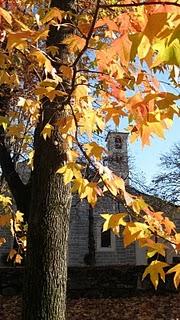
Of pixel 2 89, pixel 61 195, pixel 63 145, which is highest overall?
pixel 2 89

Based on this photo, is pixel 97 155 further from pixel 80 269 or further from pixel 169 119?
pixel 80 269

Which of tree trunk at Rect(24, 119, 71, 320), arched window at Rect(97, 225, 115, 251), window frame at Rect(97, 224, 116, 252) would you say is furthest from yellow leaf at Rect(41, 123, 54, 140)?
arched window at Rect(97, 225, 115, 251)

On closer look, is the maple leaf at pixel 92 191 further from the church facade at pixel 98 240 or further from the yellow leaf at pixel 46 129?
the church facade at pixel 98 240

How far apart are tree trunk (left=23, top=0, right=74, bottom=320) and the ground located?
735cm

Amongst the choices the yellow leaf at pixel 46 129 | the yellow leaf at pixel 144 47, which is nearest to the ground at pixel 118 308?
the yellow leaf at pixel 46 129

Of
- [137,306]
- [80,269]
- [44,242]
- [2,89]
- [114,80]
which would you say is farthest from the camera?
[80,269]

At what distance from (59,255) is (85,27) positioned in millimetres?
1835

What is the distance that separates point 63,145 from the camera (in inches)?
150

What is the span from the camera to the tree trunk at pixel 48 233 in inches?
141

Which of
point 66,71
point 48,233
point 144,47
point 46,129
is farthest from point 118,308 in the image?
point 144,47

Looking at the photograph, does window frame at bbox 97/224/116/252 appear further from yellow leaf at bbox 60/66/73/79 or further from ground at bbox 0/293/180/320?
yellow leaf at bbox 60/66/73/79

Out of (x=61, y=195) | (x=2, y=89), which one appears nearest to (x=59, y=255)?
(x=61, y=195)

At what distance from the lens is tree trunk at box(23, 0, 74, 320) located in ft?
11.7

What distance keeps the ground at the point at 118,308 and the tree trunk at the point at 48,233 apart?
24.1ft
